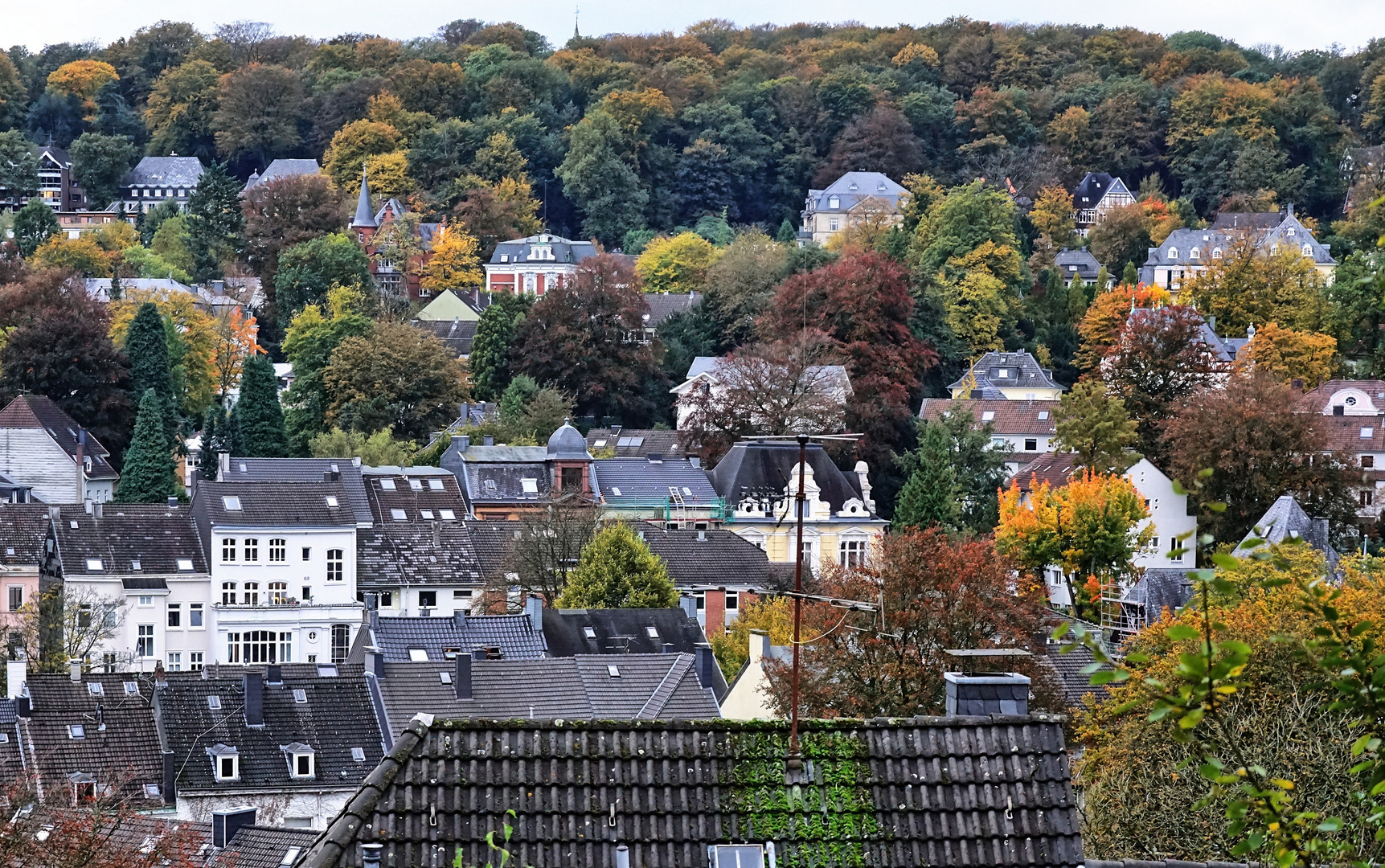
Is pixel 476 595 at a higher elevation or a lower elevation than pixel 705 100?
lower

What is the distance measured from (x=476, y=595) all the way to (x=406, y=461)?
13.4 m

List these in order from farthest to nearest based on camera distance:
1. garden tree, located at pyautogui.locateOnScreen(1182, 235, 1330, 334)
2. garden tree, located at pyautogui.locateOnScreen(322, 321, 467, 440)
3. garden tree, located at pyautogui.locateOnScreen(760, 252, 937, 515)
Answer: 1. garden tree, located at pyautogui.locateOnScreen(1182, 235, 1330, 334)
2. garden tree, located at pyautogui.locateOnScreen(322, 321, 467, 440)
3. garden tree, located at pyautogui.locateOnScreen(760, 252, 937, 515)

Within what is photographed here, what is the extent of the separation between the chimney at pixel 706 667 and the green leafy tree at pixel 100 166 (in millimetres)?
95140

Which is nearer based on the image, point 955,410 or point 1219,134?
point 955,410

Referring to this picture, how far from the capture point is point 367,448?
67438 mm

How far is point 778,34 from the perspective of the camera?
167875mm

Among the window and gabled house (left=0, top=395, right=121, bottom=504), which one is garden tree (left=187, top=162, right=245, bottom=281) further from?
the window

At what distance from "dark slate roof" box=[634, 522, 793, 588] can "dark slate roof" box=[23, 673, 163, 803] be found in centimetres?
2054

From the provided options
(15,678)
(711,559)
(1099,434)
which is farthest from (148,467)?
(15,678)

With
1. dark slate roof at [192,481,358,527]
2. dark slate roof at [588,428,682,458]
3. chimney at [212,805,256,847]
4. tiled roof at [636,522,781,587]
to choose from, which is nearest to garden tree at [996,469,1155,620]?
tiled roof at [636,522,781,587]

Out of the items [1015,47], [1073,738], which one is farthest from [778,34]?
[1073,738]

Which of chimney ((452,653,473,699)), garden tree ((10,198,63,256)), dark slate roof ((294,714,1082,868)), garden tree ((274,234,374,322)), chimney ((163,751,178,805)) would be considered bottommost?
chimney ((163,751,178,805))

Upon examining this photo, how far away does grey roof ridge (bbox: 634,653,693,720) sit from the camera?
3438 centimetres

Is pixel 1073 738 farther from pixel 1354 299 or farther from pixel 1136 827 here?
pixel 1354 299
